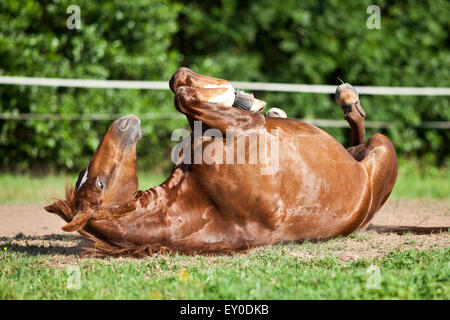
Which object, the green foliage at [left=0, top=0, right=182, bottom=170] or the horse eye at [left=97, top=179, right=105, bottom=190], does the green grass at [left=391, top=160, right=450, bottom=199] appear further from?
the horse eye at [left=97, top=179, right=105, bottom=190]

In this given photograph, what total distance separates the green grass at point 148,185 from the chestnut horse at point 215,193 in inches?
117

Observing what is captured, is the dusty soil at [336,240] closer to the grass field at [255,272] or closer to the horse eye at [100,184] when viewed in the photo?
the grass field at [255,272]

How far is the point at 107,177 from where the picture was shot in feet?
9.75

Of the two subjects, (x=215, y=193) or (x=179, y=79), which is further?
(x=179, y=79)

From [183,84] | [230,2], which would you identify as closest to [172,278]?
[183,84]

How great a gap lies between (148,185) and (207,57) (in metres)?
2.89

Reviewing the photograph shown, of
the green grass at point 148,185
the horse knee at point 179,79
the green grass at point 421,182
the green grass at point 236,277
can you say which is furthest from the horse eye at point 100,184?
the green grass at point 421,182

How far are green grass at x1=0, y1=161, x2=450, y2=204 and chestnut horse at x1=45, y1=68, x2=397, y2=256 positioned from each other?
2.98m

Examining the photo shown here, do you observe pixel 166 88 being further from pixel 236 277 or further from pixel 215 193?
pixel 236 277

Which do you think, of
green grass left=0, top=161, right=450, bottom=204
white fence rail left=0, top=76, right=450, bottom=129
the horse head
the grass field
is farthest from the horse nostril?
white fence rail left=0, top=76, right=450, bottom=129

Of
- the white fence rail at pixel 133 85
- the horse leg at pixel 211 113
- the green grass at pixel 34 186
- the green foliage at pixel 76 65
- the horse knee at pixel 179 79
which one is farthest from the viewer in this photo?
the green foliage at pixel 76 65

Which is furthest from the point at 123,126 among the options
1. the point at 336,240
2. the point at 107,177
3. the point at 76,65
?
the point at 76,65

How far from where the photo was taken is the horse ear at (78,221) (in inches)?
111
